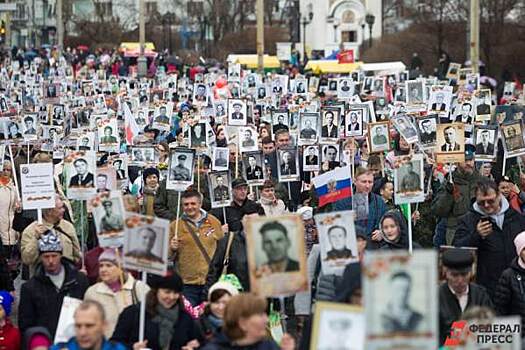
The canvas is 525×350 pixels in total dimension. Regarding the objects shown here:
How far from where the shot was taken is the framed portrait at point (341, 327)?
7.12 meters

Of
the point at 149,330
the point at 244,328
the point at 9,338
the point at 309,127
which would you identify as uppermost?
the point at 309,127

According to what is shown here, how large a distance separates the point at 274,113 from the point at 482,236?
12324mm

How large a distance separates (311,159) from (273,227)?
9.58 meters

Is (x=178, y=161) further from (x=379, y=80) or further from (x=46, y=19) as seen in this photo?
(x=46, y=19)

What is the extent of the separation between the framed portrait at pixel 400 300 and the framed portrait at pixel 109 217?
4.27 metres

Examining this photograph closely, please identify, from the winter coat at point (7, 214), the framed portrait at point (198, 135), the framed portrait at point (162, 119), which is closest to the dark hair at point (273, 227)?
the winter coat at point (7, 214)

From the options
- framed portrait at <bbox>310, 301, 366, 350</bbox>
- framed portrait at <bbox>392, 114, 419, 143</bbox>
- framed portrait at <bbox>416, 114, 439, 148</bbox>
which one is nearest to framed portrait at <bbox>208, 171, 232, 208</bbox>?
framed portrait at <bbox>392, 114, 419, 143</bbox>

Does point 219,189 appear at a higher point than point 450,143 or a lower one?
lower

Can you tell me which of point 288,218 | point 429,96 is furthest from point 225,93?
point 288,218

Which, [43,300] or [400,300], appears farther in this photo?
[43,300]

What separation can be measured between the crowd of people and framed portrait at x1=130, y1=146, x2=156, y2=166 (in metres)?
0.03

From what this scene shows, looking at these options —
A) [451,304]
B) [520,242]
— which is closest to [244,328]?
[451,304]

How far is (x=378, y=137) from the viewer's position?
18.5 metres

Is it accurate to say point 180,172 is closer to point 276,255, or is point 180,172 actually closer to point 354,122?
point 276,255
